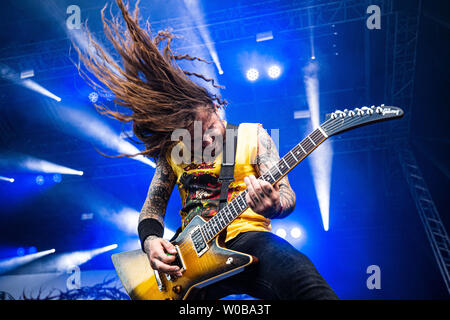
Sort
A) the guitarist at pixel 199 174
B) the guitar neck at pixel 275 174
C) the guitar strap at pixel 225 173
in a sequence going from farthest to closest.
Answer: the guitar strap at pixel 225 173, the guitar neck at pixel 275 174, the guitarist at pixel 199 174

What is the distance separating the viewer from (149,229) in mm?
1857

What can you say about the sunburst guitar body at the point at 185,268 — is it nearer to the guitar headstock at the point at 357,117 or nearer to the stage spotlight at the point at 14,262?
the guitar headstock at the point at 357,117

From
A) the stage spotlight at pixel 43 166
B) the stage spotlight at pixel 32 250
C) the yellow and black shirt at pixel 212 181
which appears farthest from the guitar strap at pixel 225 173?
the stage spotlight at pixel 32 250

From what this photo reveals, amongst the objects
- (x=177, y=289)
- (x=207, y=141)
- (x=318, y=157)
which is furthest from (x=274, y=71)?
(x=177, y=289)

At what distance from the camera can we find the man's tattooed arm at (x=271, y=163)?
152cm

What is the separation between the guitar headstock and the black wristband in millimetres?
1095

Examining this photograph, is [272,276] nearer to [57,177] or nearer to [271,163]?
[271,163]

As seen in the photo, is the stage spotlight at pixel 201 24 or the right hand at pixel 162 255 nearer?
the right hand at pixel 162 255

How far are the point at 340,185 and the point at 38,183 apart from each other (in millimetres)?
7590

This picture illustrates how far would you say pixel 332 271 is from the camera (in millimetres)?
8461

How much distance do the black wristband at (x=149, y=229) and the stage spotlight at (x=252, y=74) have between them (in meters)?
4.84

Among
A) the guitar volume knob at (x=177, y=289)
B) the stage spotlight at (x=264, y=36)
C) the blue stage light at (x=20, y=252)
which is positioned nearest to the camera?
the guitar volume knob at (x=177, y=289)

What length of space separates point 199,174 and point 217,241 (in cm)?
48

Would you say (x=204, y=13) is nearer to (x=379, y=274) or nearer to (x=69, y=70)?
(x=69, y=70)
